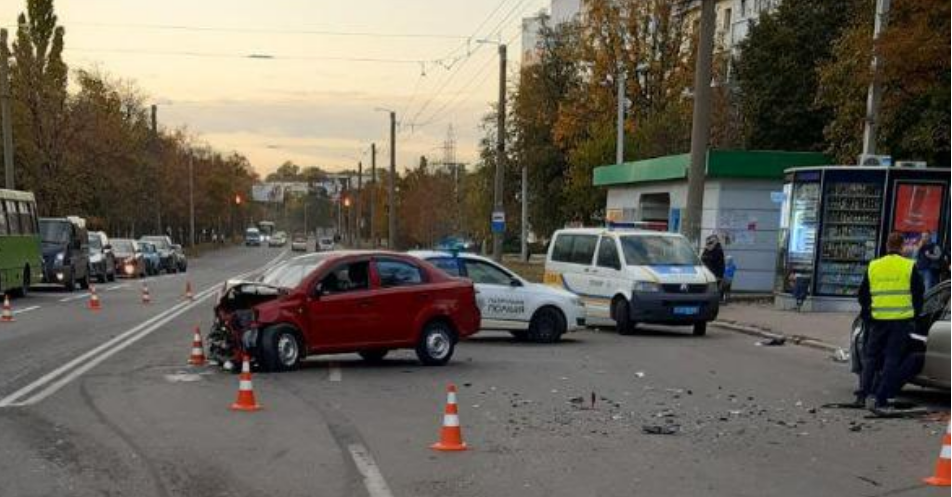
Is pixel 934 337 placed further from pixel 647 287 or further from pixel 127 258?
pixel 127 258

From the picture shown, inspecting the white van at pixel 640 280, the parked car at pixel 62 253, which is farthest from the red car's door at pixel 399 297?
the parked car at pixel 62 253

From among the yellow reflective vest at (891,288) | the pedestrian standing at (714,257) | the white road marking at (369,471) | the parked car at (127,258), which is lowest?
the parked car at (127,258)

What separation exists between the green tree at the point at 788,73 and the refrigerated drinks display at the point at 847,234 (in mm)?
21829

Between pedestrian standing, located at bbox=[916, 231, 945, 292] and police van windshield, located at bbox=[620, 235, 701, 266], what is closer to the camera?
police van windshield, located at bbox=[620, 235, 701, 266]

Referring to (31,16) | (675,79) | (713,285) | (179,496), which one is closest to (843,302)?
(713,285)

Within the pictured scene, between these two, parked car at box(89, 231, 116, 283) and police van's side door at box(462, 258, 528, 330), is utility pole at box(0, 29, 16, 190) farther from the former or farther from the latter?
police van's side door at box(462, 258, 528, 330)

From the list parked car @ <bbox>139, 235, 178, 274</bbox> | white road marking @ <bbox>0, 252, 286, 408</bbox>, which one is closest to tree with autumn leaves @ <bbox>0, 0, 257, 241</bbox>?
parked car @ <bbox>139, 235, 178, 274</bbox>

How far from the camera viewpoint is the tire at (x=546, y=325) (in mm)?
17359

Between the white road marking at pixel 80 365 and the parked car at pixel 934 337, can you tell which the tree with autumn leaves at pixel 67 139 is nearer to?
the white road marking at pixel 80 365

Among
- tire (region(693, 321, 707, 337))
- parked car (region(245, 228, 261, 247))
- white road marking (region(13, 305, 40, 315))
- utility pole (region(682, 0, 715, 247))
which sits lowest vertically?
parked car (region(245, 228, 261, 247))

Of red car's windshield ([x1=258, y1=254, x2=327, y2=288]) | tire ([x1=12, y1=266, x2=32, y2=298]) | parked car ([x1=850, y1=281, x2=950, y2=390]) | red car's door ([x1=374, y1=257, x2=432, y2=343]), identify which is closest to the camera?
parked car ([x1=850, y1=281, x2=950, y2=390])

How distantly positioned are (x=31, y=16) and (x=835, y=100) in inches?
1624

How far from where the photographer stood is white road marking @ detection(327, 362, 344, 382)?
40.3 feet

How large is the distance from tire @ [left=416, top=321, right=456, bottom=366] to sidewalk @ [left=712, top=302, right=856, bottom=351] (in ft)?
21.6
